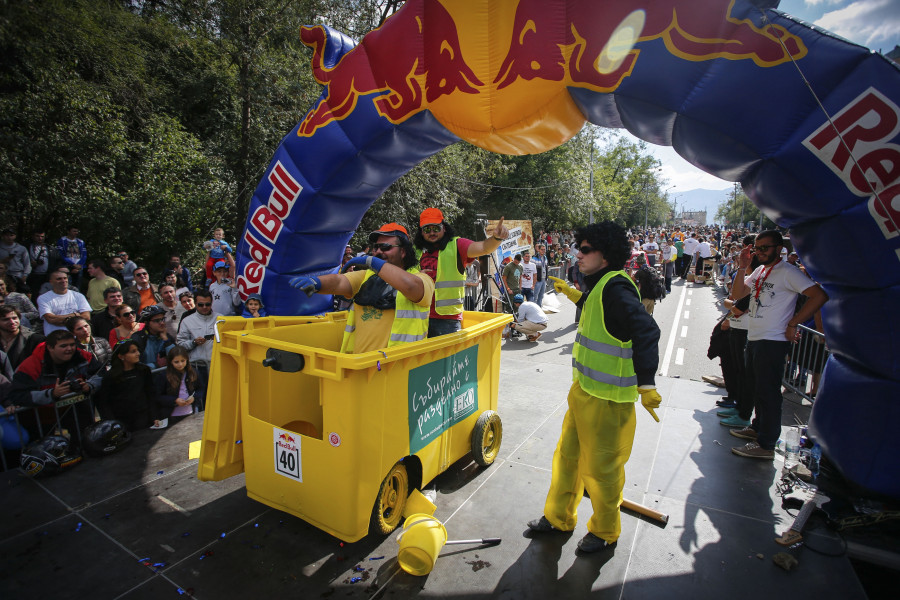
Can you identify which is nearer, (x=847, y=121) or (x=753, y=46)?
(x=847, y=121)

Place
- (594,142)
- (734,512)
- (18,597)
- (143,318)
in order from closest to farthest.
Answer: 1. (18,597)
2. (734,512)
3. (143,318)
4. (594,142)

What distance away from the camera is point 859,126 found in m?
2.59

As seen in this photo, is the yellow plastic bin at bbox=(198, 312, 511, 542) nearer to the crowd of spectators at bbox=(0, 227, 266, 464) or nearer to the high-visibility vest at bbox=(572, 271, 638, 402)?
the high-visibility vest at bbox=(572, 271, 638, 402)

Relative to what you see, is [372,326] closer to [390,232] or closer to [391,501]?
[390,232]

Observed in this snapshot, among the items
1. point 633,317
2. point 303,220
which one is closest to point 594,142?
point 303,220

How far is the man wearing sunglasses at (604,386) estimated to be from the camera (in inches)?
107

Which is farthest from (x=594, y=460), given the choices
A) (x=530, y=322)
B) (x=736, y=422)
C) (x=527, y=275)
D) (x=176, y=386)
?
(x=527, y=275)

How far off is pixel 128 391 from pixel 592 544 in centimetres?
443

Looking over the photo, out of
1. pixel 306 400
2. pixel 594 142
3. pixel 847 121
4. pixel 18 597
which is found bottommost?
pixel 18 597

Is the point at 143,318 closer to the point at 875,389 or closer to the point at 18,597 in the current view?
the point at 18,597

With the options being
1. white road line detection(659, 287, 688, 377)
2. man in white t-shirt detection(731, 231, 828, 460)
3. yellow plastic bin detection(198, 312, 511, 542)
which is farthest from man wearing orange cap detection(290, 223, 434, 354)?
white road line detection(659, 287, 688, 377)

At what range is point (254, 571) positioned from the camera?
→ 9.03 feet

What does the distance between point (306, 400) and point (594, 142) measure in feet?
96.8

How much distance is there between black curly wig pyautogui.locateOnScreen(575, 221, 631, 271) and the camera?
2936 mm
